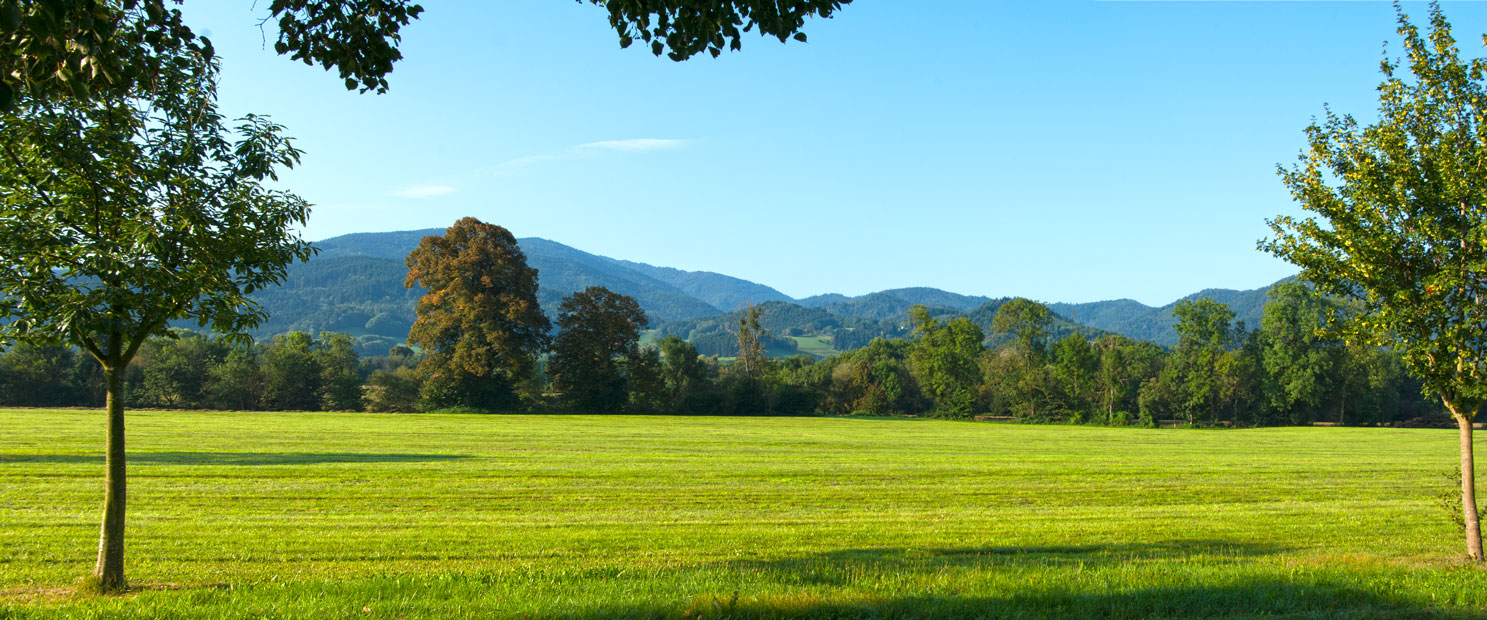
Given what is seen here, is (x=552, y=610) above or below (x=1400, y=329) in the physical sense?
below

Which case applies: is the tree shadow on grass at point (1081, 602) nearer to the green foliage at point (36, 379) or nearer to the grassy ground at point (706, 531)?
the grassy ground at point (706, 531)

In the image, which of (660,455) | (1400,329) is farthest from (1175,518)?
(660,455)

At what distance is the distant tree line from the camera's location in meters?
53.9

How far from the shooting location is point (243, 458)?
864 inches

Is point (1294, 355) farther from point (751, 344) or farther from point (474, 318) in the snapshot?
point (474, 318)

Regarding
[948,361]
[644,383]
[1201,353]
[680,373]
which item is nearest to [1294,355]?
[1201,353]

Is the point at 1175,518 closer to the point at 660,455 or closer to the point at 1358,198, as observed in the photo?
the point at 1358,198

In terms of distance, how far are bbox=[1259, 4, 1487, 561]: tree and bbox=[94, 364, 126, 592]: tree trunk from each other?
14.3m

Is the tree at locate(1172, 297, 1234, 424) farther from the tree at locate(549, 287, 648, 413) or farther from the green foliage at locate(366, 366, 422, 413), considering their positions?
the green foliage at locate(366, 366, 422, 413)

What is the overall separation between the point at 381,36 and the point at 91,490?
1411cm

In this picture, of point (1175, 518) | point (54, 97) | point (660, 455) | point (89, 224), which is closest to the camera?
point (54, 97)

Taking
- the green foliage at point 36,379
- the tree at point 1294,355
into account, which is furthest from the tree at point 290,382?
the tree at point 1294,355

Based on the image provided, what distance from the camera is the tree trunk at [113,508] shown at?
809 cm

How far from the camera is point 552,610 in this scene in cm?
597
